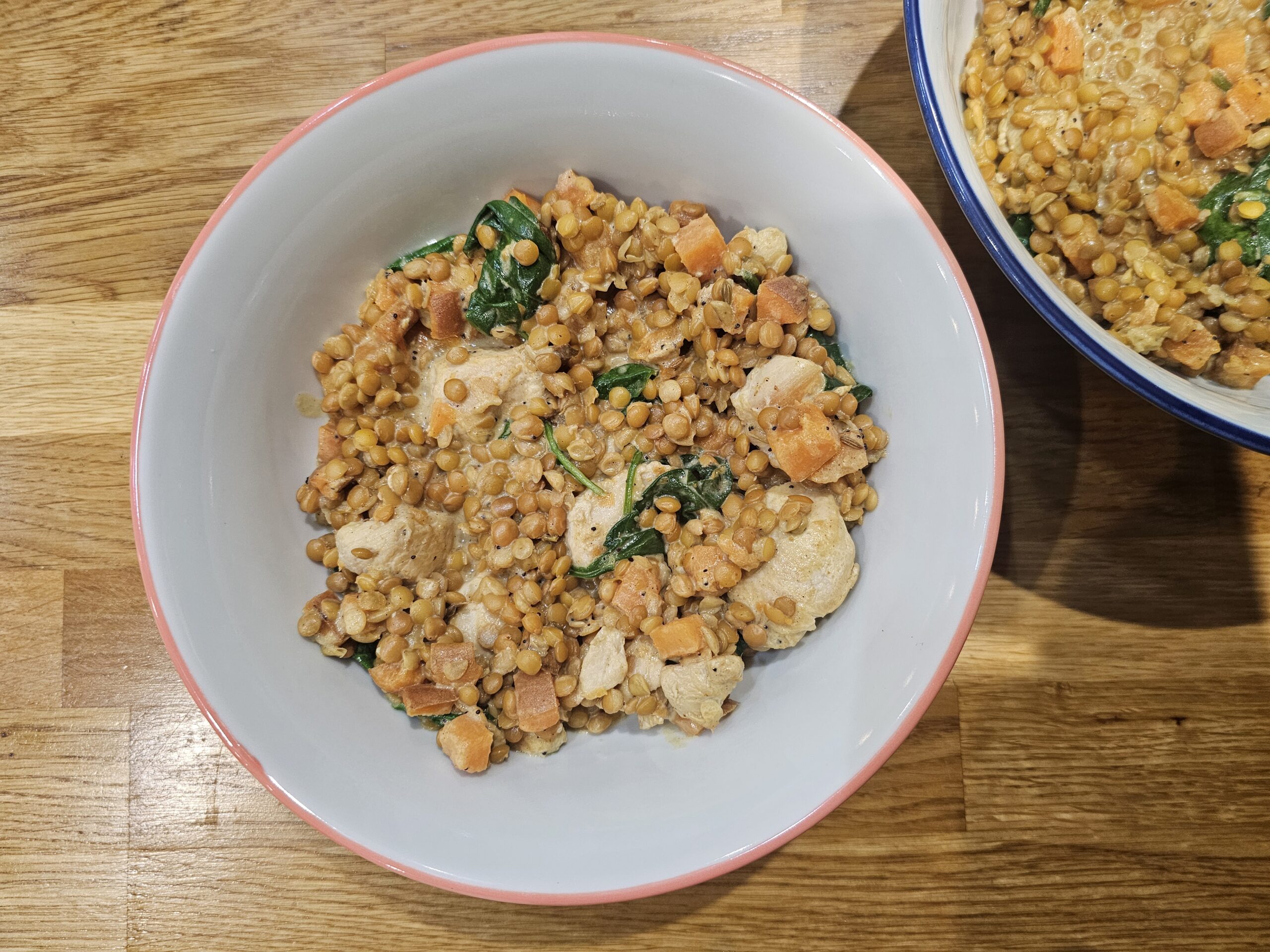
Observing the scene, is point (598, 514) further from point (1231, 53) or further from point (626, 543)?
point (1231, 53)

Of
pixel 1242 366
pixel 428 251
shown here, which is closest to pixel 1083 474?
pixel 1242 366

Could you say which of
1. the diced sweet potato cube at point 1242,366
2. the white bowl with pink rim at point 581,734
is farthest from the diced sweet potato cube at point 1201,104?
the white bowl with pink rim at point 581,734

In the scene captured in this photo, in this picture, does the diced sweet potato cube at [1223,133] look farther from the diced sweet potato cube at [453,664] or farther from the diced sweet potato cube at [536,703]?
the diced sweet potato cube at [453,664]

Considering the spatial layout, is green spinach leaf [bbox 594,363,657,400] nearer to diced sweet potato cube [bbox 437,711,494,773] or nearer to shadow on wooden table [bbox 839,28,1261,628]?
diced sweet potato cube [bbox 437,711,494,773]

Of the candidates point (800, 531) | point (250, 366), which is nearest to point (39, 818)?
point (250, 366)

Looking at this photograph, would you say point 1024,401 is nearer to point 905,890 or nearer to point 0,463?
point 905,890

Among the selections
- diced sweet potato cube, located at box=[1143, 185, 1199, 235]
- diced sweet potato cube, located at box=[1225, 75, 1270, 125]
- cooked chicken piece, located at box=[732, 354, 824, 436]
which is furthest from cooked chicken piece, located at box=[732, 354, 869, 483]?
diced sweet potato cube, located at box=[1225, 75, 1270, 125]
